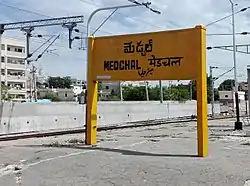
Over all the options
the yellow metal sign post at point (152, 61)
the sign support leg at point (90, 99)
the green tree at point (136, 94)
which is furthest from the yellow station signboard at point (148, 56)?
the green tree at point (136, 94)

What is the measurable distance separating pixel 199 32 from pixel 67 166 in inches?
256

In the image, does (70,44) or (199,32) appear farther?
(70,44)

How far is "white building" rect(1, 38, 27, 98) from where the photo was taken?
100 m

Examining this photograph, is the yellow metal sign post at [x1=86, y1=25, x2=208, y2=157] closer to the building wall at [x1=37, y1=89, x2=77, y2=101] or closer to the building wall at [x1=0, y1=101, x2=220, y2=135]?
the building wall at [x1=0, y1=101, x2=220, y2=135]

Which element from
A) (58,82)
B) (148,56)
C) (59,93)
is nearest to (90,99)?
(148,56)

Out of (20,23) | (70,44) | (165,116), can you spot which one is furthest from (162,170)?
(165,116)

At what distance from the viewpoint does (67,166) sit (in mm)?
12750

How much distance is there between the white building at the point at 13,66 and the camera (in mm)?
100125

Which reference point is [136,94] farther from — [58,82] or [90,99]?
[90,99]

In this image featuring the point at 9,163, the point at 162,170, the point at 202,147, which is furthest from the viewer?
the point at 202,147

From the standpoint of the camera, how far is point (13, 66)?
341 ft

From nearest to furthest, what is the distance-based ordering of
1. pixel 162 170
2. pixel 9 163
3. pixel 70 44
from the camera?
1. pixel 162 170
2. pixel 9 163
3. pixel 70 44

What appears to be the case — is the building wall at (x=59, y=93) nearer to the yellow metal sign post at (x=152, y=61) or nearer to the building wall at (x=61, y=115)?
the building wall at (x=61, y=115)

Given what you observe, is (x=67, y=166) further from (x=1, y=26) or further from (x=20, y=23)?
(x=20, y=23)
